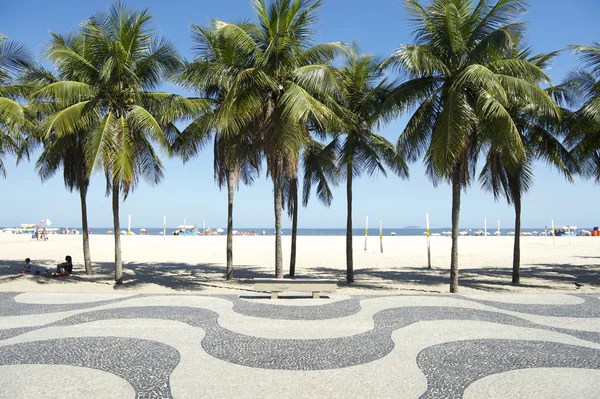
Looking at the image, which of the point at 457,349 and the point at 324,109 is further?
the point at 324,109

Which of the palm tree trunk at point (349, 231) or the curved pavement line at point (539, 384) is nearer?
the curved pavement line at point (539, 384)

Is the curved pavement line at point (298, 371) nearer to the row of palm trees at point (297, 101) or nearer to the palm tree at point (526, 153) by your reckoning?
the row of palm trees at point (297, 101)

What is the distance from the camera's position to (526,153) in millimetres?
13023

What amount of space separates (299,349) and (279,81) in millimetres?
7345

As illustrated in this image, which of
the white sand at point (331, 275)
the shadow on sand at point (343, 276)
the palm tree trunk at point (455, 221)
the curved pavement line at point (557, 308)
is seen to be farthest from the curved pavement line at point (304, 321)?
the shadow on sand at point (343, 276)

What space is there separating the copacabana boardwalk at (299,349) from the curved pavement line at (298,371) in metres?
0.02

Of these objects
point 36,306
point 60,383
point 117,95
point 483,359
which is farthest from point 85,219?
point 483,359

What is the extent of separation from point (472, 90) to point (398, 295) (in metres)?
5.62

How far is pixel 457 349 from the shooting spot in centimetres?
577

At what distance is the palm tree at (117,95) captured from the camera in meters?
10.6

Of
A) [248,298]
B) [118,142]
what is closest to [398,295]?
[248,298]

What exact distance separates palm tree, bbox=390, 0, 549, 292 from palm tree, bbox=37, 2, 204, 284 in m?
6.42

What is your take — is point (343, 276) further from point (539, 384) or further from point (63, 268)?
point (539, 384)

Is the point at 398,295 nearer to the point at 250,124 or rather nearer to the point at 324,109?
the point at 324,109
